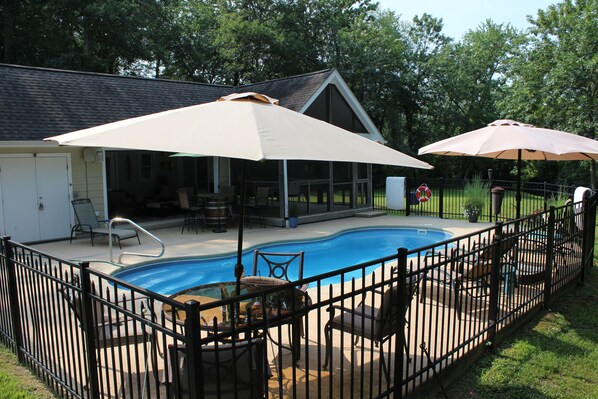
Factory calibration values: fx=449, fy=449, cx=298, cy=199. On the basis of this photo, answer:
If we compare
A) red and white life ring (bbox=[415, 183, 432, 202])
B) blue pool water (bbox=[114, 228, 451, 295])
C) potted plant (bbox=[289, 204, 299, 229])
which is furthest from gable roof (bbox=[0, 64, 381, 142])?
blue pool water (bbox=[114, 228, 451, 295])

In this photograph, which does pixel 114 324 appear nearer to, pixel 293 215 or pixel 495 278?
pixel 495 278

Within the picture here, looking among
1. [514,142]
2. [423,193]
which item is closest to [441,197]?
[423,193]

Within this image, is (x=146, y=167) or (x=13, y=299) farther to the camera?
(x=146, y=167)

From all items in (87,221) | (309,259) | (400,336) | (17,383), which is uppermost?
(87,221)

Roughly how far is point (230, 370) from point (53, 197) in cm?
1054

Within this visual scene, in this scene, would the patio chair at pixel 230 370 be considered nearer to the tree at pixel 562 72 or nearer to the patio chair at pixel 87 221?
the patio chair at pixel 87 221

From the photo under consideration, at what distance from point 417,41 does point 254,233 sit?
2458cm

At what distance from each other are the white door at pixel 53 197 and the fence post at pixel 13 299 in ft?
24.8

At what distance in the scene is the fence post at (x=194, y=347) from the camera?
2270 mm

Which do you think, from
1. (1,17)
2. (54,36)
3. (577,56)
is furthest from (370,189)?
(1,17)

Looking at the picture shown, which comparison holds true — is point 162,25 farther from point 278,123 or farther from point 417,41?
point 278,123

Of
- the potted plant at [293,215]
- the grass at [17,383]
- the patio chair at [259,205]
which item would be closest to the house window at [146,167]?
the patio chair at [259,205]

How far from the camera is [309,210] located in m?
15.1

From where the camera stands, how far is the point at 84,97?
13.3 metres
